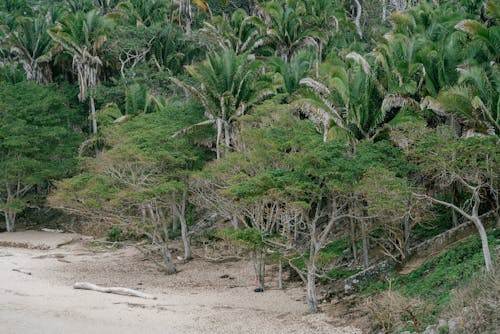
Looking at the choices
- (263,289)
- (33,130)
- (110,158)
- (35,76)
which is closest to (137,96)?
(33,130)

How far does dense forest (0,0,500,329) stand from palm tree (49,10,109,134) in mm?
103

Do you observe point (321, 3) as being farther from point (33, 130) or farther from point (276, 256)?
point (276, 256)

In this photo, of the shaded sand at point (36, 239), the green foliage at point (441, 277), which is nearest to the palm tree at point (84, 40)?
the shaded sand at point (36, 239)

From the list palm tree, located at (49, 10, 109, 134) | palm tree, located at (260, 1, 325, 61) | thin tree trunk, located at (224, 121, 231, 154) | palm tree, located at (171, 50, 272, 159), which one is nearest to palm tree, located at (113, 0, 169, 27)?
palm tree, located at (49, 10, 109, 134)

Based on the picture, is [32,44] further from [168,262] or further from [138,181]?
[168,262]

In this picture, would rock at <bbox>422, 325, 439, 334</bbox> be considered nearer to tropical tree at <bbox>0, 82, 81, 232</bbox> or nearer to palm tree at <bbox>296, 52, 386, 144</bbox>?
palm tree at <bbox>296, 52, 386, 144</bbox>

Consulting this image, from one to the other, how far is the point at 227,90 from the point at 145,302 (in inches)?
440

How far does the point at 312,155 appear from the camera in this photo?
648 inches

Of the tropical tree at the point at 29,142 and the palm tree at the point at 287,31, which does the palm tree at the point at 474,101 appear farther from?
the tropical tree at the point at 29,142

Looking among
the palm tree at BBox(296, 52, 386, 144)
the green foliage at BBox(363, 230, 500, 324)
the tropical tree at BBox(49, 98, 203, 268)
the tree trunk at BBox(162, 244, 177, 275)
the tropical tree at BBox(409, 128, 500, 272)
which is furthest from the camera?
the tree trunk at BBox(162, 244, 177, 275)

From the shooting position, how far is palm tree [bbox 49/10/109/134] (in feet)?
123

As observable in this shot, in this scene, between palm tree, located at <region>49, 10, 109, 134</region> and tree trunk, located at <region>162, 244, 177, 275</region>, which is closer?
tree trunk, located at <region>162, 244, 177, 275</region>

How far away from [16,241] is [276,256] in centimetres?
2288

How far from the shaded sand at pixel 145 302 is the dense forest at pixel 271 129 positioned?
1.16 meters
